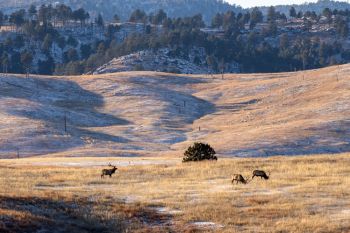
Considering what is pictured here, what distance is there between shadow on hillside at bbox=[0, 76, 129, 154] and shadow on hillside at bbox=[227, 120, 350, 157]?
28.4 m

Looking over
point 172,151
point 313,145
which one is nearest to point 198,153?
point 172,151

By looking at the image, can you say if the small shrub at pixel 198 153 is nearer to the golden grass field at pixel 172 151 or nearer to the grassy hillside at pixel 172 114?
the golden grass field at pixel 172 151

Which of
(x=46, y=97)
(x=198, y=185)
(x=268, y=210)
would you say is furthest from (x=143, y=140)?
(x=268, y=210)

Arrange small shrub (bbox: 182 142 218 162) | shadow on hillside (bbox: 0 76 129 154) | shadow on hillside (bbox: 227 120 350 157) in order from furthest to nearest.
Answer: shadow on hillside (bbox: 0 76 129 154) → shadow on hillside (bbox: 227 120 350 157) → small shrub (bbox: 182 142 218 162)

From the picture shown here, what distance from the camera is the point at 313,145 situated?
343 ft

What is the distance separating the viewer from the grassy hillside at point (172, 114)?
347 feet

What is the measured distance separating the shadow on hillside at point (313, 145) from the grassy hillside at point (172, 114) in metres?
0.15

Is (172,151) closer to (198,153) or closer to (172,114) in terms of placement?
(172,114)

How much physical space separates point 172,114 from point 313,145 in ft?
157

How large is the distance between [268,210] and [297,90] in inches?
5136

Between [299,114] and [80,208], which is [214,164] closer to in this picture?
[80,208]

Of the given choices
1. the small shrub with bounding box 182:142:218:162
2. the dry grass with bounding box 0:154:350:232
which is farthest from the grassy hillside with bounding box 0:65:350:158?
the dry grass with bounding box 0:154:350:232

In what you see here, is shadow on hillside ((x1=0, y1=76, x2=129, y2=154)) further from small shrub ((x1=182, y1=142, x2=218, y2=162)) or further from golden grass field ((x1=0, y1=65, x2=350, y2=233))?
small shrub ((x1=182, y1=142, x2=218, y2=162))

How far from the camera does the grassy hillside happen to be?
106 meters
